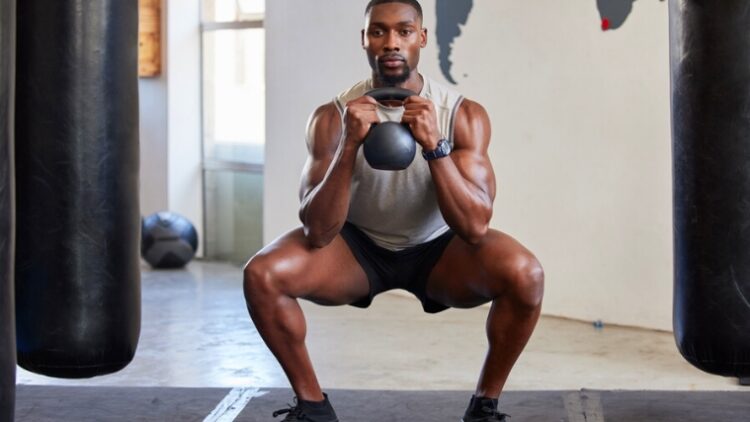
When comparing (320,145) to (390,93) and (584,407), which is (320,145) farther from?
(584,407)

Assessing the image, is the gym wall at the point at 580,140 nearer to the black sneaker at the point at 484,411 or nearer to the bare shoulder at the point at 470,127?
the bare shoulder at the point at 470,127

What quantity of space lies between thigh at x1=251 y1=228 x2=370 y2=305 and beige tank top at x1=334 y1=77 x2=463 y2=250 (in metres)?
0.11

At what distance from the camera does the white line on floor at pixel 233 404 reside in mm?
3180

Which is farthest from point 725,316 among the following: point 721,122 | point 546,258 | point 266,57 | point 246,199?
point 246,199

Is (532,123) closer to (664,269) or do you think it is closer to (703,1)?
(664,269)

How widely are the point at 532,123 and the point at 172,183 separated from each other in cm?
280

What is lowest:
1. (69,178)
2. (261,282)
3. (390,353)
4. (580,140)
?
(390,353)

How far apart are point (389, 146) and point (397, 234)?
0.51m

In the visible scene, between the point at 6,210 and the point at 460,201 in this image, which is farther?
the point at 460,201

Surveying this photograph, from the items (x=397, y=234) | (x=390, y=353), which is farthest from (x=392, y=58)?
(x=390, y=353)

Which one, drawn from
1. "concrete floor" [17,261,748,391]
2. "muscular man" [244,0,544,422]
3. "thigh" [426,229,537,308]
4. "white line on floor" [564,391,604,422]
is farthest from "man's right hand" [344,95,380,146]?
"concrete floor" [17,261,748,391]

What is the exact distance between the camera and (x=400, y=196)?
119 inches

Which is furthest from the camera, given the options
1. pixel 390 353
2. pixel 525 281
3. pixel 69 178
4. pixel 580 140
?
pixel 580 140

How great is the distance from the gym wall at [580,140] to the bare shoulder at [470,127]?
2.11 meters
